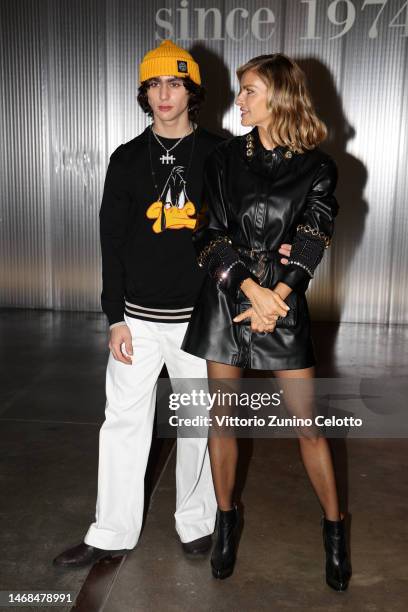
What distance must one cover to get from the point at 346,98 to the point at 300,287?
454cm

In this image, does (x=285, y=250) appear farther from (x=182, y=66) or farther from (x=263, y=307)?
(x=182, y=66)

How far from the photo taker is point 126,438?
2.31 metres

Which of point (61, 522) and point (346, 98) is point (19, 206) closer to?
point (346, 98)

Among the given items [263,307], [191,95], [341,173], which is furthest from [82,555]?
[341,173]

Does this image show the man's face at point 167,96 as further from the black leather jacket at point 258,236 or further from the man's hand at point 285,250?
the man's hand at point 285,250

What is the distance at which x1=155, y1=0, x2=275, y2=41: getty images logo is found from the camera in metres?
6.09

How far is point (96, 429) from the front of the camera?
3635 mm

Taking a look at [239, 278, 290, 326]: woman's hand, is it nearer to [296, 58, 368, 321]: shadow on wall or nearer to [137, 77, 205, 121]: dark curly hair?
[137, 77, 205, 121]: dark curly hair

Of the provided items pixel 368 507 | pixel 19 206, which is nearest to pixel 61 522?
pixel 368 507

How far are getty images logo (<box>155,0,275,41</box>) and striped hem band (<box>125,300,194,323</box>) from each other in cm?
455

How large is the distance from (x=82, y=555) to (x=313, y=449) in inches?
35.0

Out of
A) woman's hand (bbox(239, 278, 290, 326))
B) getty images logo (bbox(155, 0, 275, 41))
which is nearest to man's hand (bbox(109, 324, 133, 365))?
woman's hand (bbox(239, 278, 290, 326))

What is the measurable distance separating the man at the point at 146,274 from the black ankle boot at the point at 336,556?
0.49 metres

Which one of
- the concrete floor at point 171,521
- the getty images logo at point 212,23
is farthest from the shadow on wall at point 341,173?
the concrete floor at point 171,521
